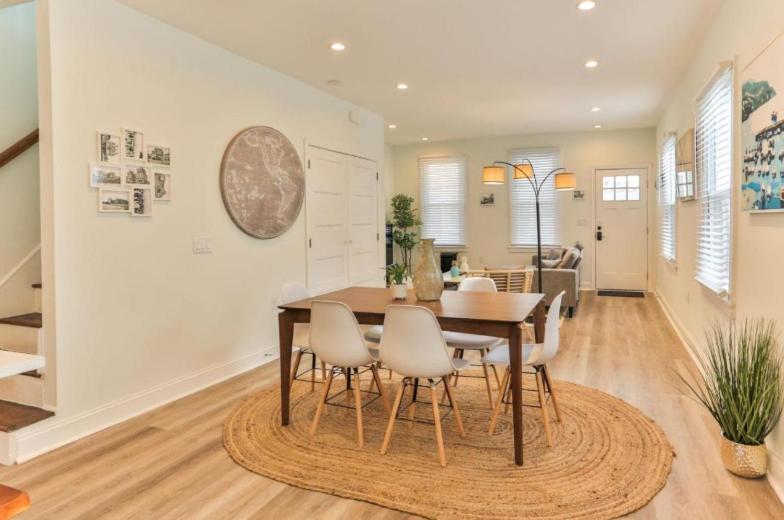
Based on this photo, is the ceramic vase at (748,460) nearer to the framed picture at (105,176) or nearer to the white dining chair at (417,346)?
the white dining chair at (417,346)

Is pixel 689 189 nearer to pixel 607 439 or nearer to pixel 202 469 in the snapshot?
pixel 607 439

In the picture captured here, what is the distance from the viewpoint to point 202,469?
2.68 metres

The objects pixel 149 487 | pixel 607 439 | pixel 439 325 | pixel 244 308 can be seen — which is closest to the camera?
pixel 149 487

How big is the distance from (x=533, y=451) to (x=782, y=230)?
1.58 metres

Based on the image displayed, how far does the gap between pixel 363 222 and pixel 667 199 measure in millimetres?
3947

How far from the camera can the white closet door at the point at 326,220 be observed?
5.38 metres

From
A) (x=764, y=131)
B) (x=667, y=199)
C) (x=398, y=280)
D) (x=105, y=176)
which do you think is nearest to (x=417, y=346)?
(x=398, y=280)

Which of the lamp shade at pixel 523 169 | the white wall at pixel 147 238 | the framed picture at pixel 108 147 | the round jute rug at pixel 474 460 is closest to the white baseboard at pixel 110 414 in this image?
the white wall at pixel 147 238

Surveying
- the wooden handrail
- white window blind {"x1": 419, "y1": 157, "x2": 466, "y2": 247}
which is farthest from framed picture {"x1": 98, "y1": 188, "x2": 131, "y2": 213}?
white window blind {"x1": 419, "y1": 157, "x2": 466, "y2": 247}

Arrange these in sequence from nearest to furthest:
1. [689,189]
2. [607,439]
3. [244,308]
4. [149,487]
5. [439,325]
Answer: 1. [149,487]
2. [439,325]
3. [607,439]
4. [244,308]
5. [689,189]

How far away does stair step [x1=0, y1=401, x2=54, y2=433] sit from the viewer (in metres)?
2.82

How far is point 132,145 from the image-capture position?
346 centimetres

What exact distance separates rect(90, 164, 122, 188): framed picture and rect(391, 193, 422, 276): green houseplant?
6290 mm

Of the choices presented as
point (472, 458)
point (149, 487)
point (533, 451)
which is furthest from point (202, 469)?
point (533, 451)
